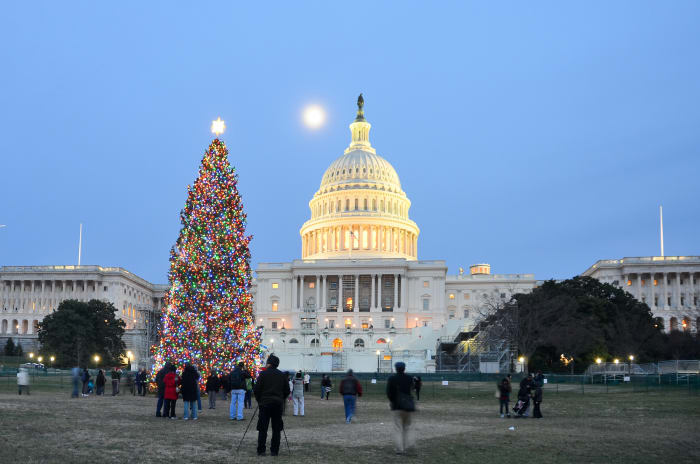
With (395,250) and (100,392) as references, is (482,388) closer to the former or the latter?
(100,392)

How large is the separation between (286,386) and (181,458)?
277cm

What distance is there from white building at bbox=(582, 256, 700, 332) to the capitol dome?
3871 cm

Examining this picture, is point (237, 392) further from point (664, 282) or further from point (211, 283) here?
point (664, 282)

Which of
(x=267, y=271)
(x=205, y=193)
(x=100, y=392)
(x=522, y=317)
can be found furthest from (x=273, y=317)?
(x=205, y=193)

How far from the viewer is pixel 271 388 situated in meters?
18.7

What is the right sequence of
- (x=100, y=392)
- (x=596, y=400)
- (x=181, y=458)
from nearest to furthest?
(x=181, y=458) → (x=596, y=400) → (x=100, y=392)

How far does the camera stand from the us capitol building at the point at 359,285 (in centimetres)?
11469

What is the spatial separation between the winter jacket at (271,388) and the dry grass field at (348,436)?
1.29 meters

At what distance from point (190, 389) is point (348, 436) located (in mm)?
6766

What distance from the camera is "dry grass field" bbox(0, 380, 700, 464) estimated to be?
721 inches

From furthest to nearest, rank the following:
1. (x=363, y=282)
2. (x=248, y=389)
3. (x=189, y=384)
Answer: (x=363, y=282) < (x=248, y=389) < (x=189, y=384)

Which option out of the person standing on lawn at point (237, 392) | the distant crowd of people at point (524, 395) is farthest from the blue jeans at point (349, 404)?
the distant crowd of people at point (524, 395)

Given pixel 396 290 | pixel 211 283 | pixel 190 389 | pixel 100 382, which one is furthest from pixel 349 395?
pixel 396 290

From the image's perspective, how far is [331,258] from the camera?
143m
